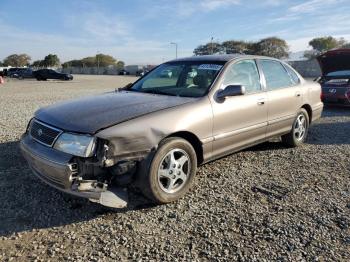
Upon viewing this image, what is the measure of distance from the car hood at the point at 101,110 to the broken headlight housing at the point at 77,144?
6cm

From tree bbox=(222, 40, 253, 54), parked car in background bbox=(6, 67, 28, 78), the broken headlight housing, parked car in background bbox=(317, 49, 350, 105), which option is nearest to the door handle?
the broken headlight housing

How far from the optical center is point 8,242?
3.16 metres

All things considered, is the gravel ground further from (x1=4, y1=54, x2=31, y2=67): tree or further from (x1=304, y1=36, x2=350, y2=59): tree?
(x1=4, y1=54, x2=31, y2=67): tree

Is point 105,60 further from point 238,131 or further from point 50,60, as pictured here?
point 238,131

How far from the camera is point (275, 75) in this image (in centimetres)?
573

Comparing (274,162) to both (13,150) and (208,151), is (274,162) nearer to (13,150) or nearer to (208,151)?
(208,151)

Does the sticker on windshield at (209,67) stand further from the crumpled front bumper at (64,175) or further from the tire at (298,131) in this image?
the crumpled front bumper at (64,175)

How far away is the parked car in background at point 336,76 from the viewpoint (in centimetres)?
1055

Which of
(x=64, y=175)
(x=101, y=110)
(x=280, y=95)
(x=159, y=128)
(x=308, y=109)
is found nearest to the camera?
(x=64, y=175)

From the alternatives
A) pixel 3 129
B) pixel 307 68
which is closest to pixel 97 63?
pixel 307 68

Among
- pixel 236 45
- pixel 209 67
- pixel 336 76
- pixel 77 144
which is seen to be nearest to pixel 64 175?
pixel 77 144

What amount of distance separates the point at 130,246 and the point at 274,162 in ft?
9.88

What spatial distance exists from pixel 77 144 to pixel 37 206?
0.95m

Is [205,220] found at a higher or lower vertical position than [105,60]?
lower
